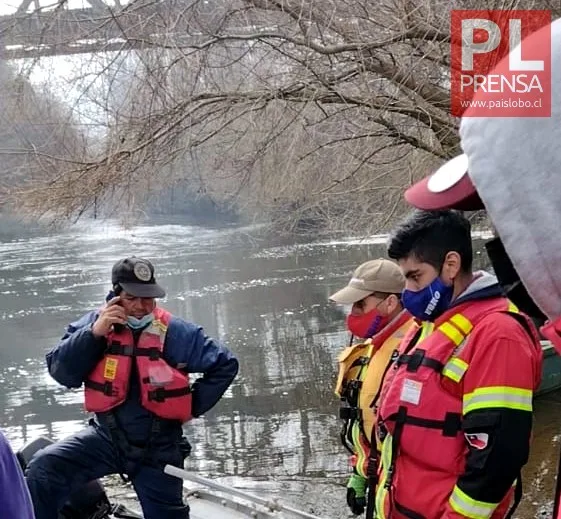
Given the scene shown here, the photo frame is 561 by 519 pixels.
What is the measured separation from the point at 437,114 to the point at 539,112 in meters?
5.80

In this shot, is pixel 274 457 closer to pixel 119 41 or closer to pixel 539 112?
pixel 119 41

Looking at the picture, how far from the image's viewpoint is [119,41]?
6266mm

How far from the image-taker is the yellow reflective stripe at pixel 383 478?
229 centimetres

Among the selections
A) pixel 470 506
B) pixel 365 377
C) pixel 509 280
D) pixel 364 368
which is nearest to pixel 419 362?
pixel 470 506

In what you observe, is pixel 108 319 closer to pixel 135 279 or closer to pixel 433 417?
pixel 135 279

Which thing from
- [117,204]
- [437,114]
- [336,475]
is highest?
[437,114]

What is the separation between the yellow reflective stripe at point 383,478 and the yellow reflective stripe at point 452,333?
358 mm

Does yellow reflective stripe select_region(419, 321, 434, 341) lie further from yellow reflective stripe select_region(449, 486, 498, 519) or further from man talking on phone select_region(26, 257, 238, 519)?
man talking on phone select_region(26, 257, 238, 519)

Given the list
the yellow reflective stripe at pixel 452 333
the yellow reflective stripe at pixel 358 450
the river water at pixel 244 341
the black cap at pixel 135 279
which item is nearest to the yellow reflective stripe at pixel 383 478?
the yellow reflective stripe at pixel 452 333

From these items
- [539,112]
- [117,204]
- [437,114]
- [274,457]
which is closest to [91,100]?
[117,204]

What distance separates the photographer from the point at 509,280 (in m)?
1.10

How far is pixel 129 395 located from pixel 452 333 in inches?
76.7

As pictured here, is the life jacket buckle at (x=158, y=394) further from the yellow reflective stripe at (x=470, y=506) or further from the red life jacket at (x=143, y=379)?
the yellow reflective stripe at (x=470, y=506)

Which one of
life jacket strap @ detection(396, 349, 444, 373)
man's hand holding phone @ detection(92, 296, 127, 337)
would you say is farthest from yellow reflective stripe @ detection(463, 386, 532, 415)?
man's hand holding phone @ detection(92, 296, 127, 337)
